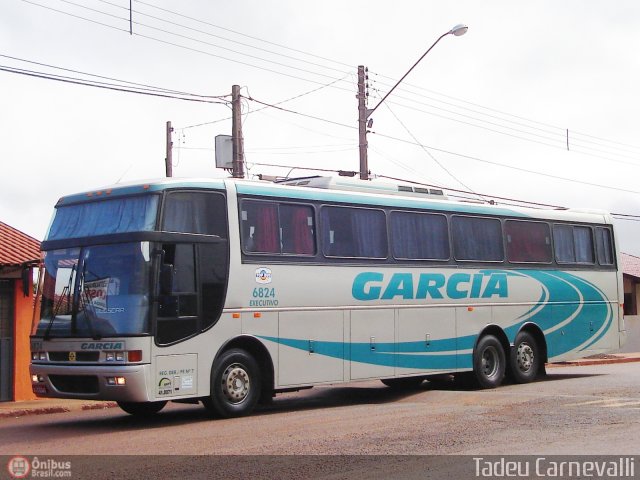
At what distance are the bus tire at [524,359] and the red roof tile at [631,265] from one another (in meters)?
28.8

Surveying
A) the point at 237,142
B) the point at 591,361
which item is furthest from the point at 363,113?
the point at 591,361

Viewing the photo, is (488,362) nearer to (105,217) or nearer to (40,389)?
(105,217)

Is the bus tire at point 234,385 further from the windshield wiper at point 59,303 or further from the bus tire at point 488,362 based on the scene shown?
the bus tire at point 488,362

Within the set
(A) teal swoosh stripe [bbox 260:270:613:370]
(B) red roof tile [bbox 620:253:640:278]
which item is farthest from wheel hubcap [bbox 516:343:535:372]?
(B) red roof tile [bbox 620:253:640:278]

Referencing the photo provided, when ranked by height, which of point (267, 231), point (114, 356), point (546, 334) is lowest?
point (114, 356)

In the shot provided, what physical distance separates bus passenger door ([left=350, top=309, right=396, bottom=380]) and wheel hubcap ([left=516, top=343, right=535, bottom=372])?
13.0 feet

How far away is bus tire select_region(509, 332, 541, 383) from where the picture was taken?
19719 millimetres

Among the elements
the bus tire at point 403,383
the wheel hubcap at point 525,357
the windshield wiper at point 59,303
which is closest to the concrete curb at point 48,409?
the windshield wiper at point 59,303

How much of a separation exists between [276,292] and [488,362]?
603 cm

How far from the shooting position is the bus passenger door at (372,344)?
16.4 metres

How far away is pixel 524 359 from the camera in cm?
2002

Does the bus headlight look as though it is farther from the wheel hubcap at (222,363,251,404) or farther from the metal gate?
the metal gate

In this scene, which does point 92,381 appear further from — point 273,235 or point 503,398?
point 503,398

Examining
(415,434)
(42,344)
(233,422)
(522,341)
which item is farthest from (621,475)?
(522,341)
